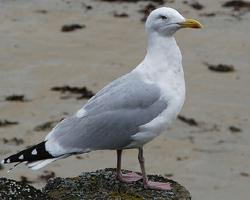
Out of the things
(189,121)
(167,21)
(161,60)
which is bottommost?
(189,121)

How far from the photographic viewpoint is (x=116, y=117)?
405cm

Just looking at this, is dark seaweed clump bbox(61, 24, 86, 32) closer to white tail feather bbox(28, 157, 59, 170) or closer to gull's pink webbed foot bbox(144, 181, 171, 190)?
gull's pink webbed foot bbox(144, 181, 171, 190)

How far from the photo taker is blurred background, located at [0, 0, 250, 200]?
6.42 m

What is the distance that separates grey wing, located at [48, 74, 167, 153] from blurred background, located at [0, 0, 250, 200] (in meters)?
2.12

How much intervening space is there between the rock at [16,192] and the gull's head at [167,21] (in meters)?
1.08

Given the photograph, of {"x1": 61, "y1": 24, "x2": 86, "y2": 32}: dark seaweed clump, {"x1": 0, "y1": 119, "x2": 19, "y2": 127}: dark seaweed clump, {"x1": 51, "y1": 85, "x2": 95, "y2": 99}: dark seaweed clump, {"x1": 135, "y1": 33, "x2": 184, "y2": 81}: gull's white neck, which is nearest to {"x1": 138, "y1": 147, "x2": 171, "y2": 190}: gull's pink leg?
{"x1": 135, "y1": 33, "x2": 184, "y2": 81}: gull's white neck

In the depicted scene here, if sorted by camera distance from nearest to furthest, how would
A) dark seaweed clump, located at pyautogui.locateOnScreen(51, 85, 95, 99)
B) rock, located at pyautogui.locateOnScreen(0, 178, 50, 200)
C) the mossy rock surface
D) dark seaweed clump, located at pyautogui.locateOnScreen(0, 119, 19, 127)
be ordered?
1. rock, located at pyautogui.locateOnScreen(0, 178, 50, 200)
2. the mossy rock surface
3. dark seaweed clump, located at pyautogui.locateOnScreen(0, 119, 19, 127)
4. dark seaweed clump, located at pyautogui.locateOnScreen(51, 85, 95, 99)

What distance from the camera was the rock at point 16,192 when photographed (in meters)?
3.65

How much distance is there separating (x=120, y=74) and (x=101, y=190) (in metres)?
3.76

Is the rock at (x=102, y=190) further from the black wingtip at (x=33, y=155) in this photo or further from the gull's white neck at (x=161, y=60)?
the gull's white neck at (x=161, y=60)

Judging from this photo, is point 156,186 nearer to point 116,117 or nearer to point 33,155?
point 116,117

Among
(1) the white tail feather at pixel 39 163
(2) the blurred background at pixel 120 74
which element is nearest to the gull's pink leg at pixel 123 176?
(1) the white tail feather at pixel 39 163

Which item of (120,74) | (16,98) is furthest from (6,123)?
(120,74)

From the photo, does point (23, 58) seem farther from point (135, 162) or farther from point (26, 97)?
point (135, 162)
